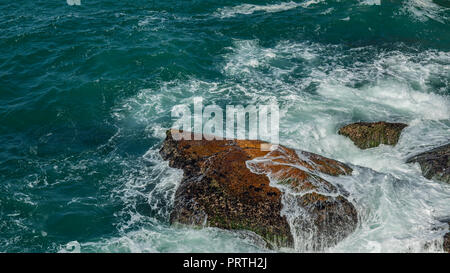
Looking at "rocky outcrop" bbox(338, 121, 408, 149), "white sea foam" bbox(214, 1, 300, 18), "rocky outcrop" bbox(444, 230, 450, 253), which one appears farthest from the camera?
"white sea foam" bbox(214, 1, 300, 18)

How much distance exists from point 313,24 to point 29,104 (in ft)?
70.6

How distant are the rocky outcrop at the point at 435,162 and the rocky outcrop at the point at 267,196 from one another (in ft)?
11.6

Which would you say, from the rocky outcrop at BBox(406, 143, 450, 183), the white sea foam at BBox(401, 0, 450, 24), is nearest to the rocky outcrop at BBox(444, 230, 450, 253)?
the rocky outcrop at BBox(406, 143, 450, 183)

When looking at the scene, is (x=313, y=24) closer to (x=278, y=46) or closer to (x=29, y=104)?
(x=278, y=46)

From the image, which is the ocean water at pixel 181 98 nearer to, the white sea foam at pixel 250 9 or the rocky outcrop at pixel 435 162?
the white sea foam at pixel 250 9

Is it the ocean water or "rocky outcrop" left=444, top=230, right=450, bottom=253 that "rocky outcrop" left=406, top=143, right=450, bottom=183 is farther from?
"rocky outcrop" left=444, top=230, right=450, bottom=253

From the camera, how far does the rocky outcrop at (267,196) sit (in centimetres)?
1361

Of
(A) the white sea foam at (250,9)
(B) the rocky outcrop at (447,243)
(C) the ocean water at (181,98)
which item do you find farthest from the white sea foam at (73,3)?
(B) the rocky outcrop at (447,243)

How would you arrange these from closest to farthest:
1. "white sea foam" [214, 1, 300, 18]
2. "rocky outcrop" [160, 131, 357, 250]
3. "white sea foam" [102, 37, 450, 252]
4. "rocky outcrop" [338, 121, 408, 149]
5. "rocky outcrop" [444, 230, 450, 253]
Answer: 1. "rocky outcrop" [444, 230, 450, 253]
2. "rocky outcrop" [160, 131, 357, 250]
3. "white sea foam" [102, 37, 450, 252]
4. "rocky outcrop" [338, 121, 408, 149]
5. "white sea foam" [214, 1, 300, 18]

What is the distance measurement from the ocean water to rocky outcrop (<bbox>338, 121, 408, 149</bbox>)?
0.48 metres

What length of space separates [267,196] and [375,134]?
24.4ft

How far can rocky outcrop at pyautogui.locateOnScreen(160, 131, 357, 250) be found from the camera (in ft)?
44.7

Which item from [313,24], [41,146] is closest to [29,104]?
[41,146]

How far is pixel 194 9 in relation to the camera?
33438 mm
